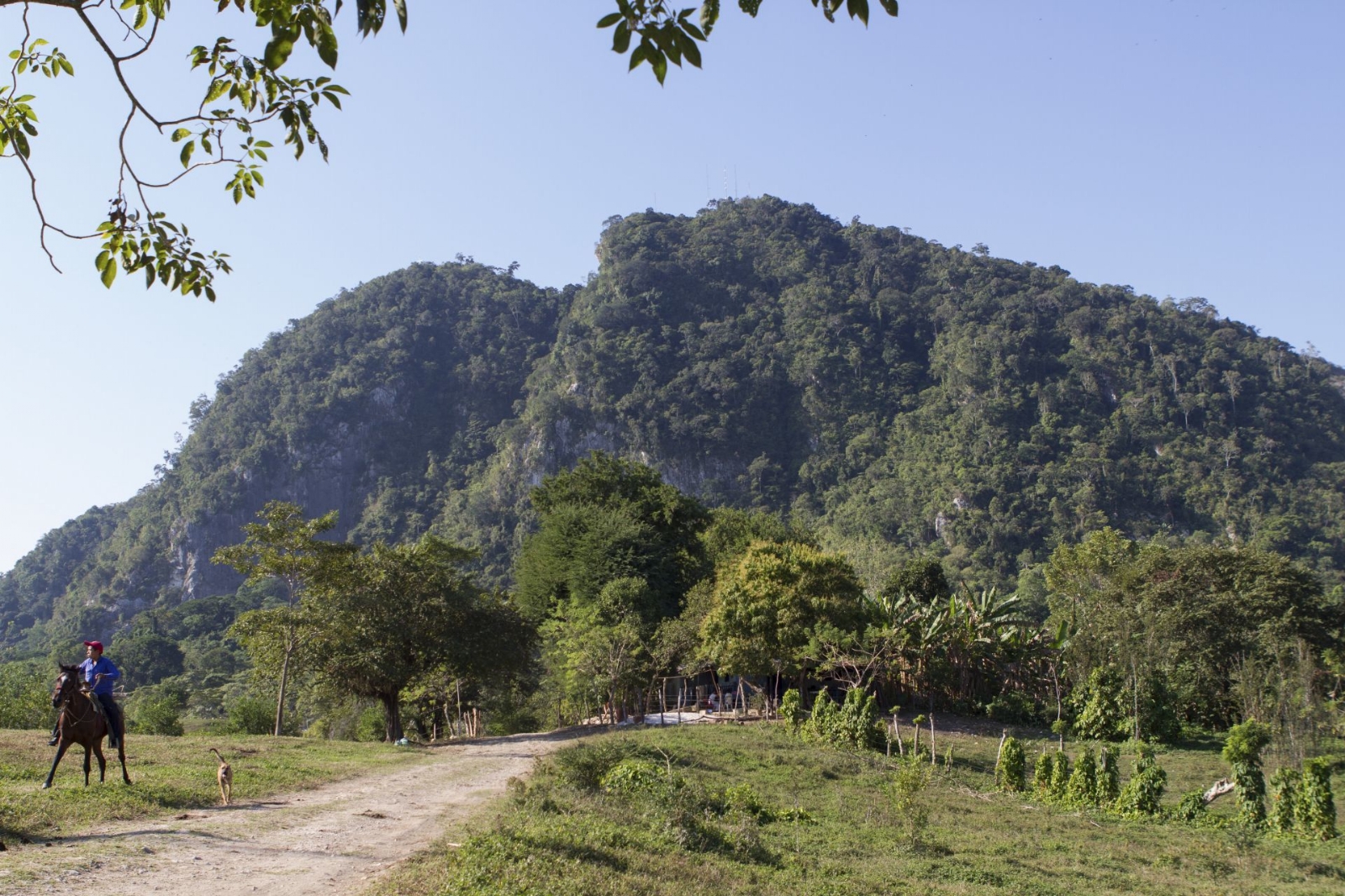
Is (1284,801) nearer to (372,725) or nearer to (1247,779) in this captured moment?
(1247,779)

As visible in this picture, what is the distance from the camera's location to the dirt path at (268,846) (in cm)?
691

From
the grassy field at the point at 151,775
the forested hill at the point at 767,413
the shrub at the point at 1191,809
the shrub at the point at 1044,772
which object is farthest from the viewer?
the forested hill at the point at 767,413

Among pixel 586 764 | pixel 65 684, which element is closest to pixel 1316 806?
pixel 586 764

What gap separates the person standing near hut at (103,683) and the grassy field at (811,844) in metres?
4.64

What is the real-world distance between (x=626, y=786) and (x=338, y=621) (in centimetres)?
1409

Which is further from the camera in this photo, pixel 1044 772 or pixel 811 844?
pixel 1044 772

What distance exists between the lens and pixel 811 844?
11.4m

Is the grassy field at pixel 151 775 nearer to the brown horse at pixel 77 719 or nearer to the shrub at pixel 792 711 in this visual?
the brown horse at pixel 77 719

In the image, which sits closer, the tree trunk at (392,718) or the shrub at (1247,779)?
the shrub at (1247,779)

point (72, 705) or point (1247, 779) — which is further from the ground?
point (72, 705)

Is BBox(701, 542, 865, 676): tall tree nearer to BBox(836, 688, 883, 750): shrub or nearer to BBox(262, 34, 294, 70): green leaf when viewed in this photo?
BBox(836, 688, 883, 750): shrub

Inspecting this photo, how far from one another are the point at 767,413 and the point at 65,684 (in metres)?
112

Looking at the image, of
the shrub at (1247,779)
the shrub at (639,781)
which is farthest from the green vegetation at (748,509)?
the shrub at (639,781)

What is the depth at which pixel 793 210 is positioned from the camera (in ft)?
540
